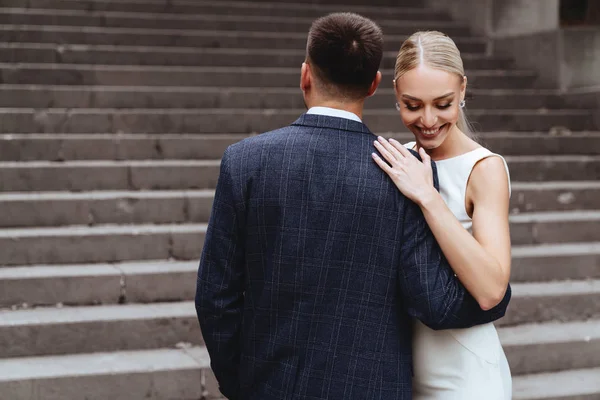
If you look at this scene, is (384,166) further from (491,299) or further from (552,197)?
(552,197)

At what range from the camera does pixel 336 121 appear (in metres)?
2.03

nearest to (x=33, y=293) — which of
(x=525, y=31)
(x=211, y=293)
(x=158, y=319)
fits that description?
(x=158, y=319)

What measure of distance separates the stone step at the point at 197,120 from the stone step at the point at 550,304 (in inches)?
59.4

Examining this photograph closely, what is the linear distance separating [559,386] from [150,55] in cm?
468

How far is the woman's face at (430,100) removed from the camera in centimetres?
217

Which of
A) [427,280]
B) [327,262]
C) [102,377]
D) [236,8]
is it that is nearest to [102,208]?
[102,377]

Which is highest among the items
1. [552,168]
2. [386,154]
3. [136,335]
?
[386,154]

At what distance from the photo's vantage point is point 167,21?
8281 millimetres

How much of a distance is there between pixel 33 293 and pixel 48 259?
0.36 metres

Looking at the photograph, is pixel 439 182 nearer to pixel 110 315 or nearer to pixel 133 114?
pixel 110 315

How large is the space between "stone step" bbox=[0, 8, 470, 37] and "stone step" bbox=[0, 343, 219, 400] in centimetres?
434

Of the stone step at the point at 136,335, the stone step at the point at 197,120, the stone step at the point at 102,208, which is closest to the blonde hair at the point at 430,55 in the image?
the stone step at the point at 136,335

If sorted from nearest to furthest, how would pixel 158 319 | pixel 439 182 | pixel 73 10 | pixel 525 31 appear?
pixel 439 182 < pixel 158 319 < pixel 73 10 < pixel 525 31

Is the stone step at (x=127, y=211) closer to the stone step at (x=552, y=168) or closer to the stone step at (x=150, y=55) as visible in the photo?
the stone step at (x=552, y=168)
